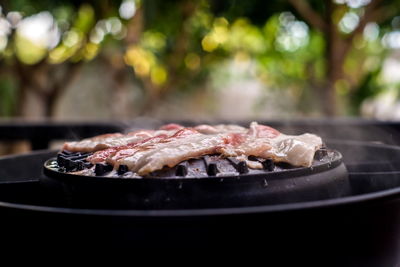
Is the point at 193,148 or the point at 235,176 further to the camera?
the point at 193,148

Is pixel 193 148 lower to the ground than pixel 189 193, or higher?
higher

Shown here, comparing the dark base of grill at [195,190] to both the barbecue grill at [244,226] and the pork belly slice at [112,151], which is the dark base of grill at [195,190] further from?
the pork belly slice at [112,151]

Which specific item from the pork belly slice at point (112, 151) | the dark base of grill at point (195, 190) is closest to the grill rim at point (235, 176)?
the dark base of grill at point (195, 190)

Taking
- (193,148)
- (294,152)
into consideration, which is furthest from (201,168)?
(294,152)

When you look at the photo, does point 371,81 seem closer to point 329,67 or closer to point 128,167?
point 329,67

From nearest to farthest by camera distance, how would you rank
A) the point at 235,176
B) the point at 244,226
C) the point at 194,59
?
the point at 244,226 → the point at 235,176 → the point at 194,59

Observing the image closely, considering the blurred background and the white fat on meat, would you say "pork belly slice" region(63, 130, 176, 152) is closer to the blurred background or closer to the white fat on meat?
the white fat on meat

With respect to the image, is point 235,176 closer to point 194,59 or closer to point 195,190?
point 195,190

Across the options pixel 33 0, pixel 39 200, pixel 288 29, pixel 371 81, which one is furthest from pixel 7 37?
pixel 371 81
